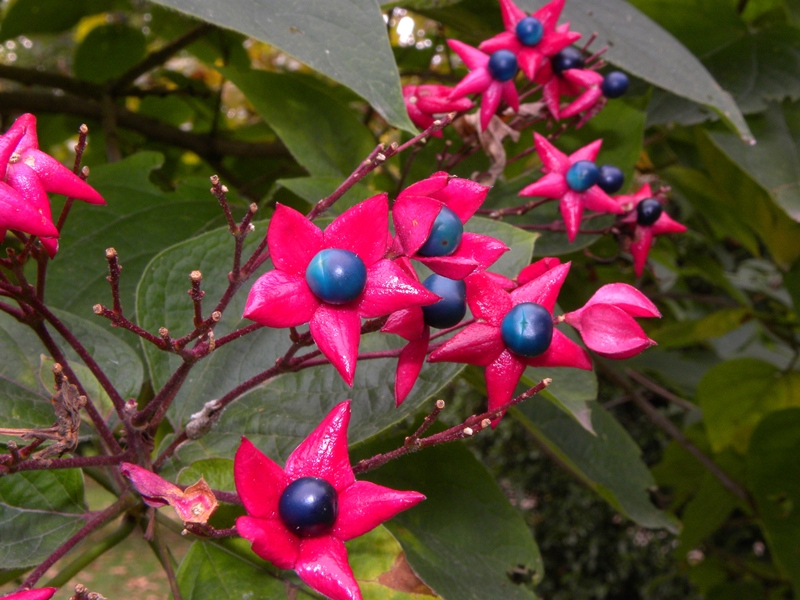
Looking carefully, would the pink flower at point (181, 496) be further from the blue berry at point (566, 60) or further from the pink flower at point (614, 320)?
the blue berry at point (566, 60)

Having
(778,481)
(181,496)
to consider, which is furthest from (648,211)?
(778,481)

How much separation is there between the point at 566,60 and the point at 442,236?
0.49m

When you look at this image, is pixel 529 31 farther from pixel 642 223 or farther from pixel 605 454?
→ pixel 605 454

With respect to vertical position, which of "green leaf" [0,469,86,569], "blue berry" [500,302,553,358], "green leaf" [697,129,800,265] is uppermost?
"blue berry" [500,302,553,358]

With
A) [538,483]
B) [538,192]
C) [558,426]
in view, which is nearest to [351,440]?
[538,192]

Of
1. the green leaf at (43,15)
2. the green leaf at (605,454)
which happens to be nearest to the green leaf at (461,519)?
the green leaf at (605,454)

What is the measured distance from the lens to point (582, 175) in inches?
30.3

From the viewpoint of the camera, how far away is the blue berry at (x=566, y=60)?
0.84 metres

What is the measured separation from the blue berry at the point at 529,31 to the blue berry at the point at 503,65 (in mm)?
27

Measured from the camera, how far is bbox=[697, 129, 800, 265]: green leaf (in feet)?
4.46

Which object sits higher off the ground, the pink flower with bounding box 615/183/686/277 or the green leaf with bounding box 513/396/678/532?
the pink flower with bounding box 615/183/686/277

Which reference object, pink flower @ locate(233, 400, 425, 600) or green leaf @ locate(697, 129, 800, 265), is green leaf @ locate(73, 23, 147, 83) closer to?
green leaf @ locate(697, 129, 800, 265)

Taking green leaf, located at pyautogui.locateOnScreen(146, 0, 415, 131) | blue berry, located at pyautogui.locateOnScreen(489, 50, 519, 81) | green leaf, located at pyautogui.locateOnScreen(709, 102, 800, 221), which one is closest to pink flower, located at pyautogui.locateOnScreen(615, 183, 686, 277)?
blue berry, located at pyautogui.locateOnScreen(489, 50, 519, 81)

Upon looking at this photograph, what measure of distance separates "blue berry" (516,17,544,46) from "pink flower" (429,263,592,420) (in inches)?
15.1
